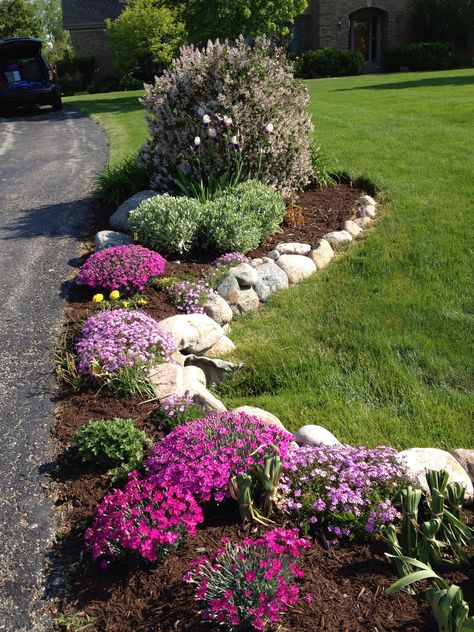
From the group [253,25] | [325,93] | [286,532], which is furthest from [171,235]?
[325,93]

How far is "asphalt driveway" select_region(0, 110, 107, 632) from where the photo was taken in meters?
2.87

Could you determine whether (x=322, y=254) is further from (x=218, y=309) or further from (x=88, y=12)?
(x=88, y=12)

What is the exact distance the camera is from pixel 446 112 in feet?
40.0

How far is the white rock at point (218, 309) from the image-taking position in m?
5.49

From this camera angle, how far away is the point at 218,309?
218 inches

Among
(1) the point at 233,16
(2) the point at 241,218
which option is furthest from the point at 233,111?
(1) the point at 233,16

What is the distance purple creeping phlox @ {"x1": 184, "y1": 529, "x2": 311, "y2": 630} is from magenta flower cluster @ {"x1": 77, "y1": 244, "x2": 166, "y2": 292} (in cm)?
321

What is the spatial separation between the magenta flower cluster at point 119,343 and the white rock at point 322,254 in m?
2.48

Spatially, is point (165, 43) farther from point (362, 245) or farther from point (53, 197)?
point (362, 245)

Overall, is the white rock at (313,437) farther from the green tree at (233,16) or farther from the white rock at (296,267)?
the green tree at (233,16)

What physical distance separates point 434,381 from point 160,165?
4531mm

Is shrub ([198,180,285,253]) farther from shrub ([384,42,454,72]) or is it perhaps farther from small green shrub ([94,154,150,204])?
shrub ([384,42,454,72])

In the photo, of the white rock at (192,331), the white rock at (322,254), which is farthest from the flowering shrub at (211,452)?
the white rock at (322,254)

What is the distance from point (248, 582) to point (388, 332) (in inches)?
128
